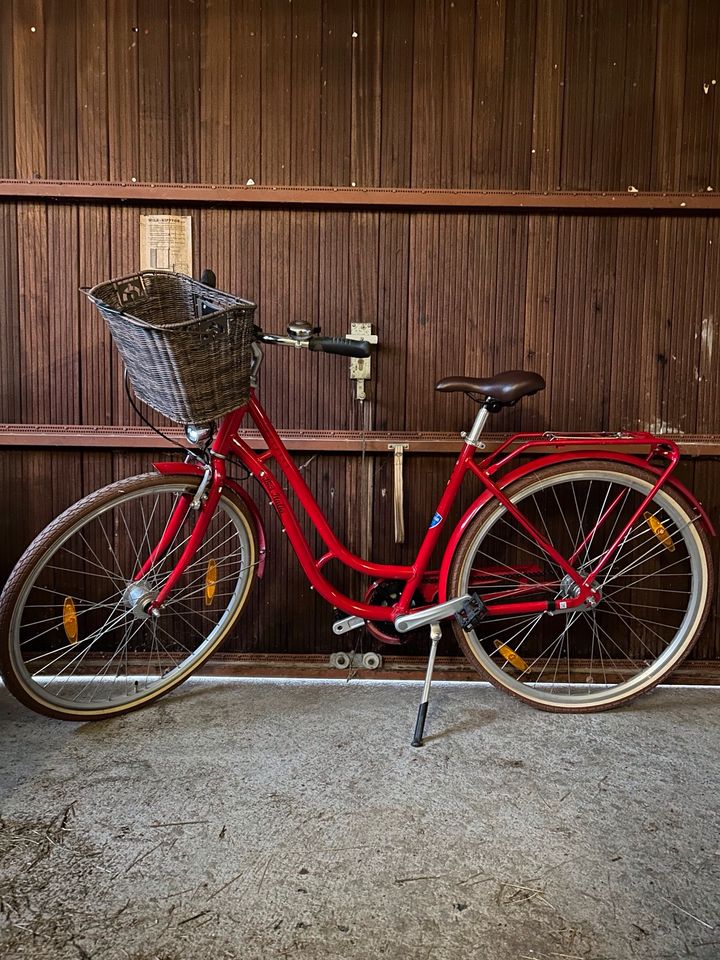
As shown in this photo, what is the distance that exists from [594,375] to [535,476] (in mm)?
451

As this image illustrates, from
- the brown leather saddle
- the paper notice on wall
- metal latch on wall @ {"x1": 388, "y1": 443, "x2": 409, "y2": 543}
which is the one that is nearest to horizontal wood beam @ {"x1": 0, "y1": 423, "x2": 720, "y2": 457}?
metal latch on wall @ {"x1": 388, "y1": 443, "x2": 409, "y2": 543}

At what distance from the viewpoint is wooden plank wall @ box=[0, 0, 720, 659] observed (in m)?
1.80

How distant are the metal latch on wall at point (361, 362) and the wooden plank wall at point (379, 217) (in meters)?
0.04

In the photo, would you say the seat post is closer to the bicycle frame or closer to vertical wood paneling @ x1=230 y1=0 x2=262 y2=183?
the bicycle frame

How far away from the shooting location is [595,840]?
1263mm

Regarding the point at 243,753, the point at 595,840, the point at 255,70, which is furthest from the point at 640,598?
the point at 255,70

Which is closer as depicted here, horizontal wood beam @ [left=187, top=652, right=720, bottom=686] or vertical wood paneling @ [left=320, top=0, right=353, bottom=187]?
vertical wood paneling @ [left=320, top=0, right=353, bottom=187]

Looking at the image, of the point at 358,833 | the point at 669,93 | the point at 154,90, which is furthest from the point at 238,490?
the point at 669,93

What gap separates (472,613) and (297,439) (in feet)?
2.37

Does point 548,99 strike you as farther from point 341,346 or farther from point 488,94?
point 341,346

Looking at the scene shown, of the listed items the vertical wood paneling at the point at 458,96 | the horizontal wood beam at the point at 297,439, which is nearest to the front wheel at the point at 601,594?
the horizontal wood beam at the point at 297,439

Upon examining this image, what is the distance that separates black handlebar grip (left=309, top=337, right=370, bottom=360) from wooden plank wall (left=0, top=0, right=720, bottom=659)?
0.35 metres

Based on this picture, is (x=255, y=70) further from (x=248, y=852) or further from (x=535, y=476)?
(x=248, y=852)

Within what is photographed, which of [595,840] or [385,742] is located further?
[385,742]
